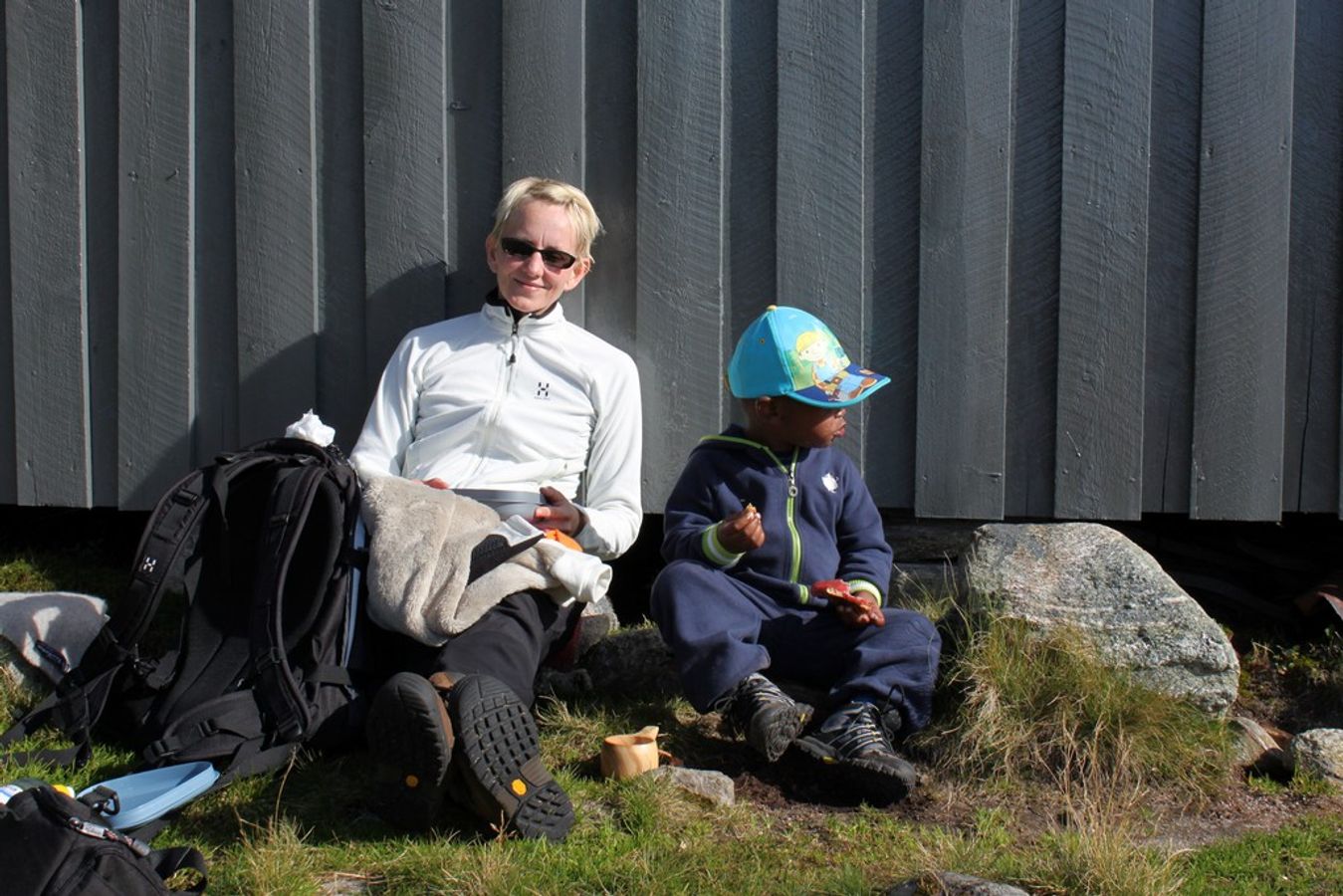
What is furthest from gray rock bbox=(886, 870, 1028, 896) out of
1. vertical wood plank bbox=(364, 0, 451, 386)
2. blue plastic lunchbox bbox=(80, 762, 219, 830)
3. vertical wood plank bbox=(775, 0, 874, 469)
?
vertical wood plank bbox=(364, 0, 451, 386)

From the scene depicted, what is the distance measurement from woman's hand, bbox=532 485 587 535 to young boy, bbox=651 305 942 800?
28 cm

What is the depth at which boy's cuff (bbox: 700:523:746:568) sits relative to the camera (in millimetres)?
3381

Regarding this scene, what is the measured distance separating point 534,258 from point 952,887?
2294mm

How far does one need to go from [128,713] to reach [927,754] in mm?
2070

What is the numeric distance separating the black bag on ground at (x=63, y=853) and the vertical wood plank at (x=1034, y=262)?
2.81 m

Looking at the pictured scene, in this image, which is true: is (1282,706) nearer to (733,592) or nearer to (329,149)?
(733,592)

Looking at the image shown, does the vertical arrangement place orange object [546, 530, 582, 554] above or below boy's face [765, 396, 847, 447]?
below

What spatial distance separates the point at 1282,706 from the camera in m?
3.69

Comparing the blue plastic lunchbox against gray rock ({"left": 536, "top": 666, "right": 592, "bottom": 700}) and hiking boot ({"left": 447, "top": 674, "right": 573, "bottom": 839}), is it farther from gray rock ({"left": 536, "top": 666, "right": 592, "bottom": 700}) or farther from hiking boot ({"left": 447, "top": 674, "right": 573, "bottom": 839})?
gray rock ({"left": 536, "top": 666, "right": 592, "bottom": 700})

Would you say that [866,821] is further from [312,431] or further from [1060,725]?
[312,431]

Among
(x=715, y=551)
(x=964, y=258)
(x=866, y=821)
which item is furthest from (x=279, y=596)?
(x=964, y=258)

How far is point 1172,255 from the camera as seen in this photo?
3.98 metres

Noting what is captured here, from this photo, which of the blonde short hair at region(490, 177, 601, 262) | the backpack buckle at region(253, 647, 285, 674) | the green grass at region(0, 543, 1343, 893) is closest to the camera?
the green grass at region(0, 543, 1343, 893)

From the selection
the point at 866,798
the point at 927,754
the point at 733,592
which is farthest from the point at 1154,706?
the point at 733,592
